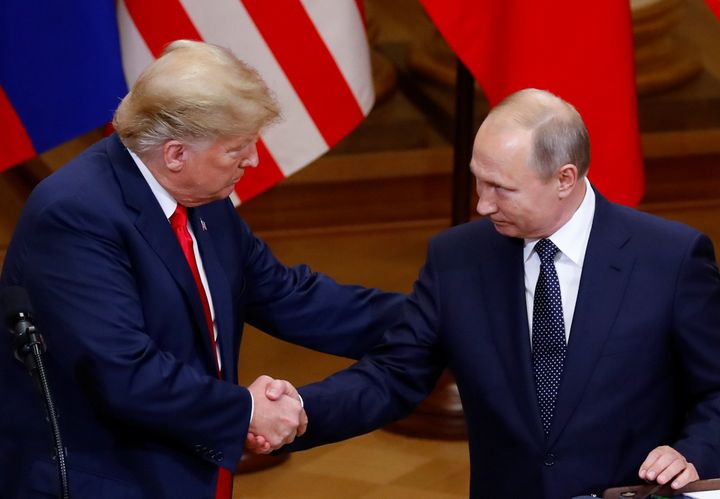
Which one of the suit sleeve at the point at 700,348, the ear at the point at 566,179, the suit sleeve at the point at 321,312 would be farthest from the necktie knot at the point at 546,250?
the suit sleeve at the point at 321,312

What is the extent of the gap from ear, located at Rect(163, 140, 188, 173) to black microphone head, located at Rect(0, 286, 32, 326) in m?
0.45

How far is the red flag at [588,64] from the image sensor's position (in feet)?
11.7

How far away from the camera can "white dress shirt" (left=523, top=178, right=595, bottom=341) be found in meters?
2.57

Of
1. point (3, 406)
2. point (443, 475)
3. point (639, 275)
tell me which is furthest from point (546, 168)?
point (443, 475)

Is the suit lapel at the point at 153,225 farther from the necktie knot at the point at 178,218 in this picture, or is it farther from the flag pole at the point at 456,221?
the flag pole at the point at 456,221

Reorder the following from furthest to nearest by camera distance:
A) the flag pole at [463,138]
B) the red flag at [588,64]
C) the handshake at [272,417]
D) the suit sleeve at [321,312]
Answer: the flag pole at [463,138], the red flag at [588,64], the suit sleeve at [321,312], the handshake at [272,417]

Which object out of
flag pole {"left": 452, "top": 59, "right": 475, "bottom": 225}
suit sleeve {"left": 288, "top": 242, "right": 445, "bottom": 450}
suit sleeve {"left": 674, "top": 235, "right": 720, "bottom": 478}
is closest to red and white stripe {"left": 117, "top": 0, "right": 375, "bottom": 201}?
flag pole {"left": 452, "top": 59, "right": 475, "bottom": 225}

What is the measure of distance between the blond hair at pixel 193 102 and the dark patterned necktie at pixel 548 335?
0.60 m

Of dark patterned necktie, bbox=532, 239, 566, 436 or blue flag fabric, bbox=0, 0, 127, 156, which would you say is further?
blue flag fabric, bbox=0, 0, 127, 156

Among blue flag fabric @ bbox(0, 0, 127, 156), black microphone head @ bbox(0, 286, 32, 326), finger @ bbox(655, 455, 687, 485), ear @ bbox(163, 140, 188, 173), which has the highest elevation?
blue flag fabric @ bbox(0, 0, 127, 156)

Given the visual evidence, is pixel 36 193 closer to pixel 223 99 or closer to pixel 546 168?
pixel 223 99

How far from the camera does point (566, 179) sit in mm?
2479

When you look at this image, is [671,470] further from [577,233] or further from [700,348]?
[577,233]

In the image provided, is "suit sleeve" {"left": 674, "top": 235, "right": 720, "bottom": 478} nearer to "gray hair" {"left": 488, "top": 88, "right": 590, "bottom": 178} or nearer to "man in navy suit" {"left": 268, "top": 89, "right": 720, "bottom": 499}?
"man in navy suit" {"left": 268, "top": 89, "right": 720, "bottom": 499}
